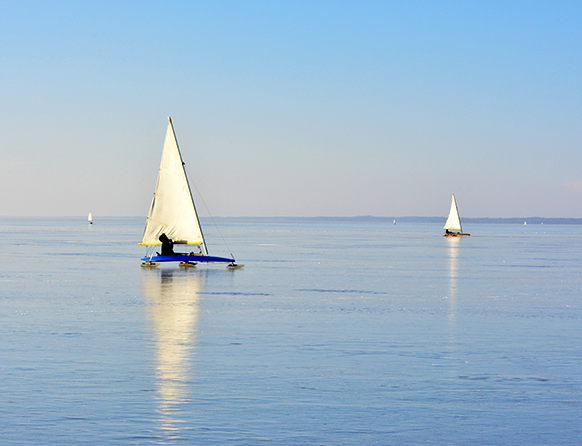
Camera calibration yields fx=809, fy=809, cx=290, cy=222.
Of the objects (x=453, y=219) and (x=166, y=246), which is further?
(x=453, y=219)

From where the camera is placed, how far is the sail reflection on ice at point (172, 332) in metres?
17.5

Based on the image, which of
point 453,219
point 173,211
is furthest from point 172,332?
point 453,219

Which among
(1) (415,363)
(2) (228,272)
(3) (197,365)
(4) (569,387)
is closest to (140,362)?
(3) (197,365)

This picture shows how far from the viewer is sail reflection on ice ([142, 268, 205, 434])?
1753 centimetres

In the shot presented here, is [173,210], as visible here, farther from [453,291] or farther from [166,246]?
[453,291]

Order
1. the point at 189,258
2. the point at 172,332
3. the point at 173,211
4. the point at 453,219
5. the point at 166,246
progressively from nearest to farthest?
the point at 172,332
the point at 189,258
the point at 166,246
the point at 173,211
the point at 453,219

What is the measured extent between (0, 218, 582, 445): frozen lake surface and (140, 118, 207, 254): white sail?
20507mm

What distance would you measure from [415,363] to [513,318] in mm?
11856

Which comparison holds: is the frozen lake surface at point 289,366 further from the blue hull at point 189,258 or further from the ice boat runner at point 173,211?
the ice boat runner at point 173,211

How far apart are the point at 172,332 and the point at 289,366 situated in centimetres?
755

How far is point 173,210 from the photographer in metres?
65.5

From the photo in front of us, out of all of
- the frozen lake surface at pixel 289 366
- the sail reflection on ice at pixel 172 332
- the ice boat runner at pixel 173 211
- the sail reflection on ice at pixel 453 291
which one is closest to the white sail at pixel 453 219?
the sail reflection on ice at pixel 453 291

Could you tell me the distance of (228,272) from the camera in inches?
2293

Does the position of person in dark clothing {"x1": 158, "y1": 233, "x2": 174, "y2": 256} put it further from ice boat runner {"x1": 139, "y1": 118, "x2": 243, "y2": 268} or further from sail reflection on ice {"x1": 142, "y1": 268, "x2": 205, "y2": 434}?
sail reflection on ice {"x1": 142, "y1": 268, "x2": 205, "y2": 434}
